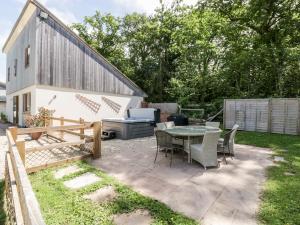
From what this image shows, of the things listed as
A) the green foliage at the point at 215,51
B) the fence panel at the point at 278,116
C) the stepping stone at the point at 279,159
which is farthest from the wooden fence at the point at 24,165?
the green foliage at the point at 215,51

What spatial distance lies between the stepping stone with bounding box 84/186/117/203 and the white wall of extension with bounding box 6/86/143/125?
314 inches

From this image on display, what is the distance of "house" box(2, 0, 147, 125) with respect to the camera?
1041 centimetres

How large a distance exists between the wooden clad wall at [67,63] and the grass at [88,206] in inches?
317

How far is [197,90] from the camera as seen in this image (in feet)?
51.8

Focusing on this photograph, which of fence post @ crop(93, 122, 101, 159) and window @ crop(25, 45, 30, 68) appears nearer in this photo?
fence post @ crop(93, 122, 101, 159)

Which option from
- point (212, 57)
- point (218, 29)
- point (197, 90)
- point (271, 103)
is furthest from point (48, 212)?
point (218, 29)

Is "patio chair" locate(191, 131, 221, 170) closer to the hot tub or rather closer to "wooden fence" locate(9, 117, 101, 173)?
"wooden fence" locate(9, 117, 101, 173)

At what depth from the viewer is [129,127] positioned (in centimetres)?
891

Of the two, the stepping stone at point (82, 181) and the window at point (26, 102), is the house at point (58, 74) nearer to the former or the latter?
the window at point (26, 102)

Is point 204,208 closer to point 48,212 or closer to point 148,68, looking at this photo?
point 48,212

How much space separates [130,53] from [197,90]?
383 inches

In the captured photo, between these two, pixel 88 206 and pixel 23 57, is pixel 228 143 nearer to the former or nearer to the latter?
pixel 88 206

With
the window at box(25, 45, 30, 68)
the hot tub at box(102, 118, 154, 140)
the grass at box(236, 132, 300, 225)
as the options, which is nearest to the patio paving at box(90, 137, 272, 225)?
the grass at box(236, 132, 300, 225)

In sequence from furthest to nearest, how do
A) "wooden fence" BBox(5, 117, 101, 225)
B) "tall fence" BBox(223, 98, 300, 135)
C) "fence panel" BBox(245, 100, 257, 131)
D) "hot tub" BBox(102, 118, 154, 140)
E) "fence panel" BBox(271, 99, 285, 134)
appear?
1. "fence panel" BBox(245, 100, 257, 131)
2. "fence panel" BBox(271, 99, 285, 134)
3. "tall fence" BBox(223, 98, 300, 135)
4. "hot tub" BBox(102, 118, 154, 140)
5. "wooden fence" BBox(5, 117, 101, 225)
